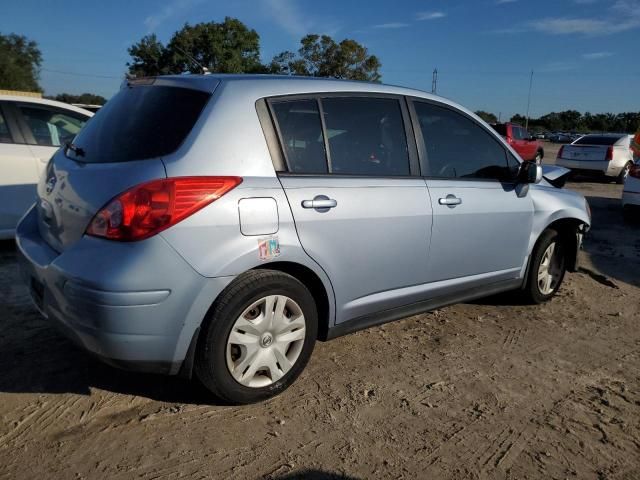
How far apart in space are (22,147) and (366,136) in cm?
388

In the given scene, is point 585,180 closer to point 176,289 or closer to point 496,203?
point 496,203

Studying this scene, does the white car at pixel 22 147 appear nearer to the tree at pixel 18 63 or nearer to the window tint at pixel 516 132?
the window tint at pixel 516 132

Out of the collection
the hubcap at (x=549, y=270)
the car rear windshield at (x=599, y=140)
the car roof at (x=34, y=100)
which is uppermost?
the car roof at (x=34, y=100)

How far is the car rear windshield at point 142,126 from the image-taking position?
262cm

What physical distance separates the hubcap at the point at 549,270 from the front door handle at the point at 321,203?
7.65ft

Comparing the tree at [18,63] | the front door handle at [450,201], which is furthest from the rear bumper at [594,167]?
the tree at [18,63]

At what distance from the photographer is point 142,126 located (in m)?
2.76

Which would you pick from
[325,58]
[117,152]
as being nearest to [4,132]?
[117,152]

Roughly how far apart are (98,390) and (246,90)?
5.88 ft

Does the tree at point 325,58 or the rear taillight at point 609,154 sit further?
the tree at point 325,58

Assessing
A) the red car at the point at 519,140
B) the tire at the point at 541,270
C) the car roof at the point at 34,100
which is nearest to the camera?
the tire at the point at 541,270

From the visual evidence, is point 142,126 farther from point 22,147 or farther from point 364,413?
point 22,147

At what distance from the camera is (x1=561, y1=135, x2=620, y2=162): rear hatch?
14406 mm

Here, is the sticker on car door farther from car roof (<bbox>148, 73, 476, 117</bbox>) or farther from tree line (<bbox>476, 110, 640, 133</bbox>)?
tree line (<bbox>476, 110, 640, 133</bbox>)
